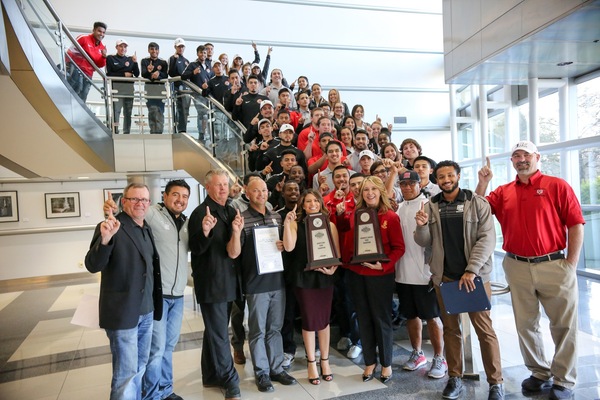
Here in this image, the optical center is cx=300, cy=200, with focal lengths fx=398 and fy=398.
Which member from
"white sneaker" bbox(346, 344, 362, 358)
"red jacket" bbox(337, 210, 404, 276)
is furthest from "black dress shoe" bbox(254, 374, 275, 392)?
"red jacket" bbox(337, 210, 404, 276)

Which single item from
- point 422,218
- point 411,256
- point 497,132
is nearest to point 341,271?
point 411,256

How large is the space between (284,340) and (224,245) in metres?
1.42

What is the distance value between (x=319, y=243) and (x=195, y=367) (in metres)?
2.01

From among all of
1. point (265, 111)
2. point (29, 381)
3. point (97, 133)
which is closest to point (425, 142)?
point (265, 111)

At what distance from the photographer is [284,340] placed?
13.3 feet

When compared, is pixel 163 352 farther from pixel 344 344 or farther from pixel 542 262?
pixel 542 262

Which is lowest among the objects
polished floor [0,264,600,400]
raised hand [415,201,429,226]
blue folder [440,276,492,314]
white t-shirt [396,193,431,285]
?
polished floor [0,264,600,400]

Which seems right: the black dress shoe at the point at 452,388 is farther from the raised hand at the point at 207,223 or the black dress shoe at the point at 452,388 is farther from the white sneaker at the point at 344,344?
the raised hand at the point at 207,223

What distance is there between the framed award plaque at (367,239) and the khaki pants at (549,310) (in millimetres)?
1097

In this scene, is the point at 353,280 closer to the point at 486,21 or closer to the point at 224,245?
the point at 224,245

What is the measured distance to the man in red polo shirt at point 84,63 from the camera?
5.90 meters

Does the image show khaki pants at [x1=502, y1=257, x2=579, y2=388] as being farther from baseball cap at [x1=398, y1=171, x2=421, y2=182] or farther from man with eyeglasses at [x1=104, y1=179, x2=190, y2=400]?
man with eyeglasses at [x1=104, y1=179, x2=190, y2=400]

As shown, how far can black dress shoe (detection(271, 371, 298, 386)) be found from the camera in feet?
11.7

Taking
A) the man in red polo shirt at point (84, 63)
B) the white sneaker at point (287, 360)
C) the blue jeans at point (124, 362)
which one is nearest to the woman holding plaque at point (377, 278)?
the white sneaker at point (287, 360)
